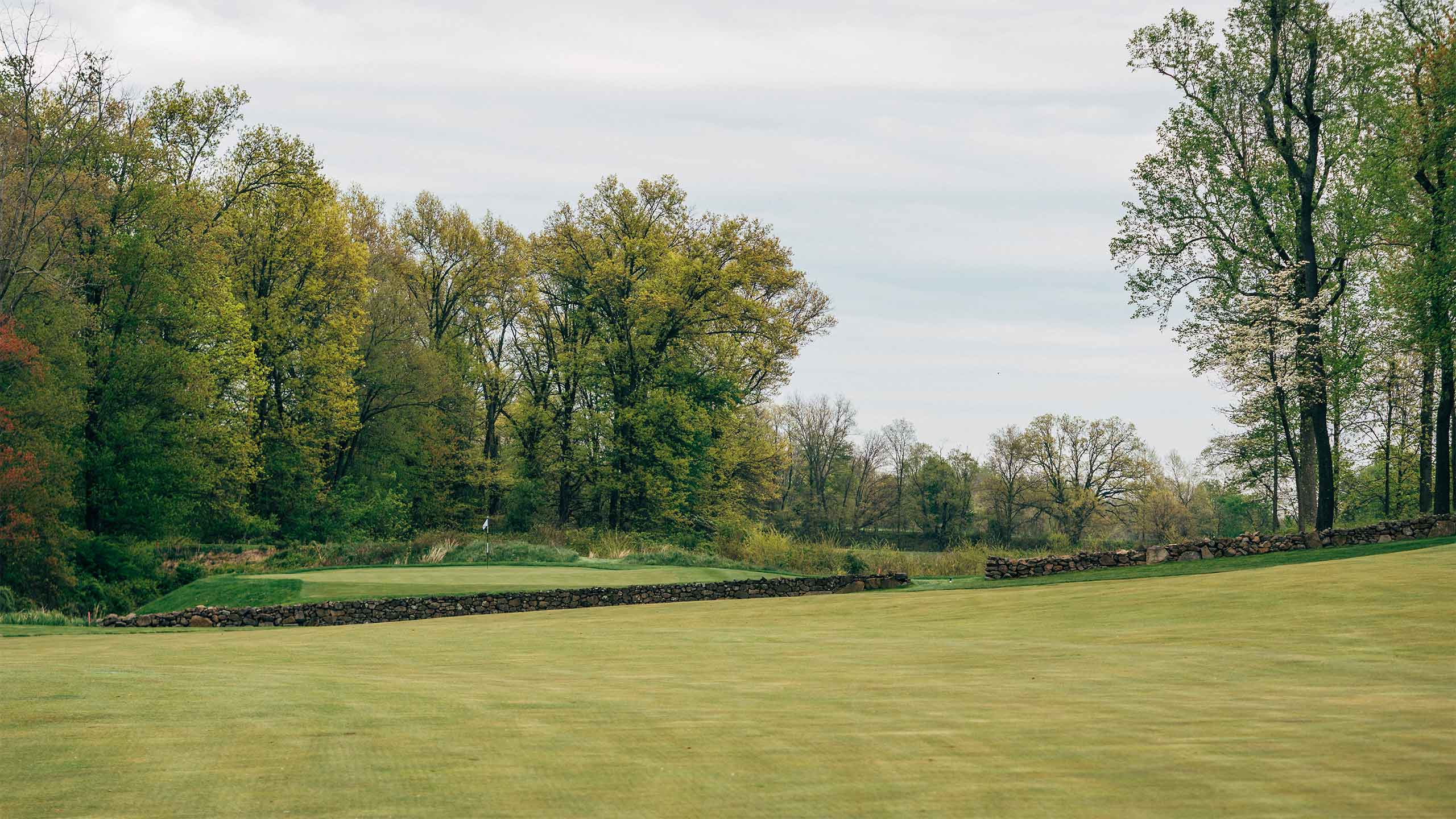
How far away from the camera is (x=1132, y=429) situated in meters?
71.6

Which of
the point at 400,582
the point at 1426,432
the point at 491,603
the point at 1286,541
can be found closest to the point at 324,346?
the point at 400,582

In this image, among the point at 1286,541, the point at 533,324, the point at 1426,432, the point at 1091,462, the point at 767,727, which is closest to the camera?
the point at 767,727

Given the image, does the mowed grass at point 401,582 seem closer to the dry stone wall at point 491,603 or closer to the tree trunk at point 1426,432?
the dry stone wall at point 491,603

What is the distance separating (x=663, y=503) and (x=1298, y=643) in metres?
34.4

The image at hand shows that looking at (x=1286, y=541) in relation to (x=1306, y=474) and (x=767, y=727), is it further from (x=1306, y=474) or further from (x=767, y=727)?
(x=767, y=727)

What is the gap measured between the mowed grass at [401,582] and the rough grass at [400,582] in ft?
0.06

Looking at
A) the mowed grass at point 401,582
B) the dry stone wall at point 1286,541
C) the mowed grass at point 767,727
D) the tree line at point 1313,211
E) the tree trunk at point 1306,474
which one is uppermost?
the tree line at point 1313,211

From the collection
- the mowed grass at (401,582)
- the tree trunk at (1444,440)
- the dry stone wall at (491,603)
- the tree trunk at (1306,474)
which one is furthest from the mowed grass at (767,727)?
the tree trunk at (1306,474)

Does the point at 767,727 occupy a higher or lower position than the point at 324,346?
lower

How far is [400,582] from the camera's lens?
25391 millimetres

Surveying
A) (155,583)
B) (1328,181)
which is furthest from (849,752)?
(1328,181)

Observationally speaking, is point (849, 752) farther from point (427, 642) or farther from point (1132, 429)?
point (1132, 429)

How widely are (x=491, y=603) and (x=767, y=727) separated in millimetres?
17204

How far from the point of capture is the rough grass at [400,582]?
24031 mm
